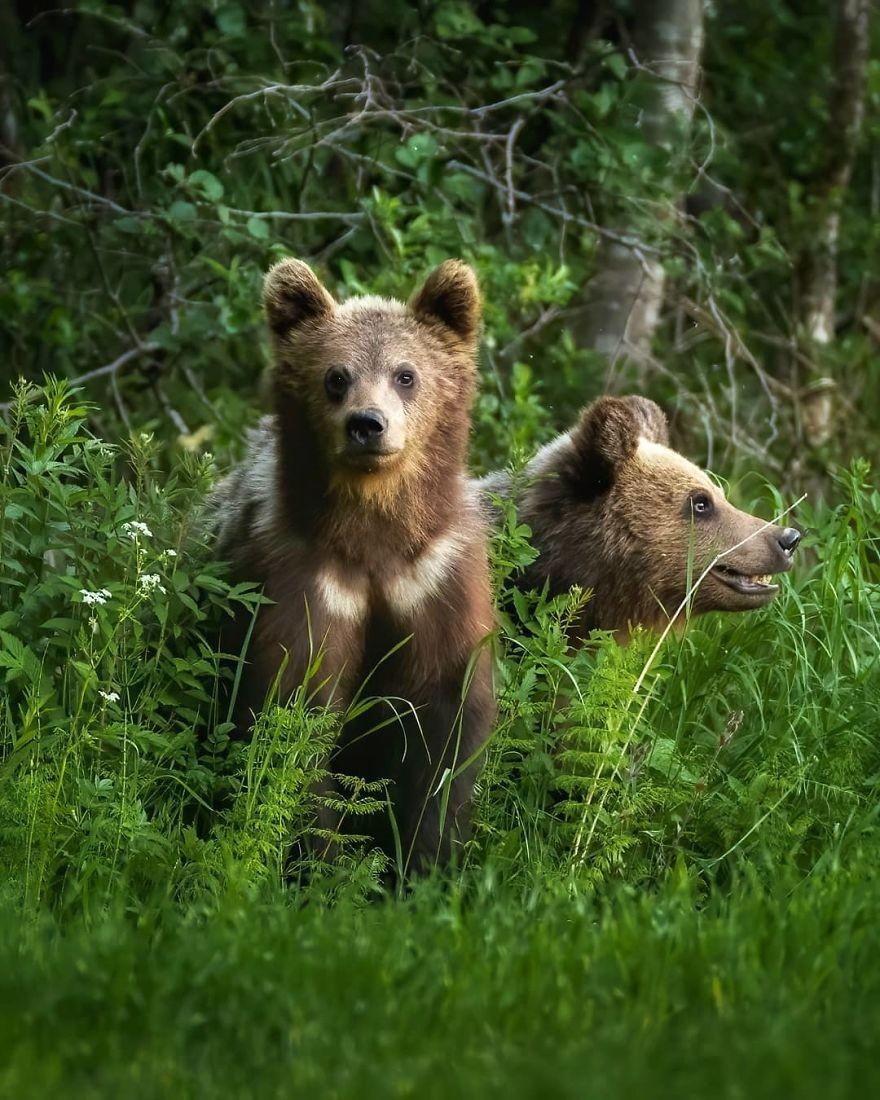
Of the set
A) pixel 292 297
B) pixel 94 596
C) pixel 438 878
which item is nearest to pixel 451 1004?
pixel 438 878

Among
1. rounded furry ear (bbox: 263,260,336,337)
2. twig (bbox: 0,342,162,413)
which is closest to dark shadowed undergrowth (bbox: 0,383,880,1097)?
rounded furry ear (bbox: 263,260,336,337)

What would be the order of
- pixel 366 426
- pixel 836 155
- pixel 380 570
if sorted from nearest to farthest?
pixel 366 426
pixel 380 570
pixel 836 155

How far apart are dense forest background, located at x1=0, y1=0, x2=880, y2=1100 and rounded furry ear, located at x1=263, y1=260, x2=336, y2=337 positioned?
0.56m

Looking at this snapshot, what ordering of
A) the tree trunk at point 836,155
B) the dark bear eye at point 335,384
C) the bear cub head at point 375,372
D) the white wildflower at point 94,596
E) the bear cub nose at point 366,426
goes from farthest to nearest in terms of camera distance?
the tree trunk at point 836,155 → the dark bear eye at point 335,384 → the bear cub head at point 375,372 → the bear cub nose at point 366,426 → the white wildflower at point 94,596

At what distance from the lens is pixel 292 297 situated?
5.47m

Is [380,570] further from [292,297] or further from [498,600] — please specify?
[292,297]

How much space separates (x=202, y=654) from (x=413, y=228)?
2.91 meters

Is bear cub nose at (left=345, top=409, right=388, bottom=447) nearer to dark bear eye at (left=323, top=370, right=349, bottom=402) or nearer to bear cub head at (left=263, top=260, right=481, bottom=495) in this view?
bear cub head at (left=263, top=260, right=481, bottom=495)

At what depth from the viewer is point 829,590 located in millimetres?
6023

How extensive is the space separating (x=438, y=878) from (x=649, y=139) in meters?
4.54

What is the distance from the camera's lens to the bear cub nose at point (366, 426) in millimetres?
4992

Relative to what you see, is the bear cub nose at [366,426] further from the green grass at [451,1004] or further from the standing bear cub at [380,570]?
the green grass at [451,1004]

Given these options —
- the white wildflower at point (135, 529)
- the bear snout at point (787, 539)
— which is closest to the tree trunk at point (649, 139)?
the bear snout at point (787, 539)

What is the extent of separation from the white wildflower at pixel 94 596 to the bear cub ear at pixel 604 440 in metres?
2.03
